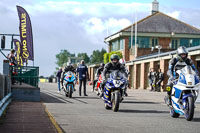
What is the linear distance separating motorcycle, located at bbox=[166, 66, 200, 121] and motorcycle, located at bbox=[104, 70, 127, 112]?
235cm

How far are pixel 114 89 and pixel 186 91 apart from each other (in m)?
3.24

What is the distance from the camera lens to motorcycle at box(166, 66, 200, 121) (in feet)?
35.1

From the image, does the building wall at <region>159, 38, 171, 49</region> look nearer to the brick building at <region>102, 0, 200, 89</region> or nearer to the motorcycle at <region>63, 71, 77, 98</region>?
the brick building at <region>102, 0, 200, 89</region>

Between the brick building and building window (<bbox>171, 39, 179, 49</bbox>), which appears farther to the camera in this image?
building window (<bbox>171, 39, 179, 49</bbox>)

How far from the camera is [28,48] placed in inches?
861

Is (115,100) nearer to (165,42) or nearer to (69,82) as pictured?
(69,82)

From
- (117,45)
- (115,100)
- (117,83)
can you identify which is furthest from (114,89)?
(117,45)

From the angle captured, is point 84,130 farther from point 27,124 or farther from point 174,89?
point 174,89

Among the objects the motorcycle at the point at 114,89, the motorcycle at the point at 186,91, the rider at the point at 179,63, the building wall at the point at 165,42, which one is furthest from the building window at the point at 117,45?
the motorcycle at the point at 186,91

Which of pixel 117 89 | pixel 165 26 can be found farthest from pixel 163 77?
pixel 165 26

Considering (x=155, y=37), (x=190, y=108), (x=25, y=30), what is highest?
(x=155, y=37)

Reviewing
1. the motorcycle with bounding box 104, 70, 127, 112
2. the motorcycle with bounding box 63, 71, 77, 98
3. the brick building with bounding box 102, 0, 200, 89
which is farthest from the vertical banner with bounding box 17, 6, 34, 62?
the brick building with bounding box 102, 0, 200, 89

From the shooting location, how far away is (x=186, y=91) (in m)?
11.0

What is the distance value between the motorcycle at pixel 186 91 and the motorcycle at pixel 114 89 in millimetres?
2350
